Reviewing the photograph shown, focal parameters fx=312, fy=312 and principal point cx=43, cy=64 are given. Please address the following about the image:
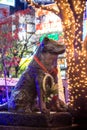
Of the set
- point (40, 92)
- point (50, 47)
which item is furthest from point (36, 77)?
point (50, 47)

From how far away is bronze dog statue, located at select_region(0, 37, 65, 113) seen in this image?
5434 millimetres

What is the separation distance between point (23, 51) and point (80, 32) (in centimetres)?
1378

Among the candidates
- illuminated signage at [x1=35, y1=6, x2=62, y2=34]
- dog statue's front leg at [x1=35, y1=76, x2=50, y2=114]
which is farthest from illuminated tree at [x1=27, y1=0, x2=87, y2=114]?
illuminated signage at [x1=35, y1=6, x2=62, y2=34]

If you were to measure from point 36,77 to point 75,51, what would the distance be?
1.95m

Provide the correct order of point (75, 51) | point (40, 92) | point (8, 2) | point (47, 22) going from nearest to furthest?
1. point (40, 92)
2. point (75, 51)
3. point (47, 22)
4. point (8, 2)

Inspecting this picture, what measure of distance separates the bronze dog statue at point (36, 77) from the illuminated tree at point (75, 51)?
4.72 ft

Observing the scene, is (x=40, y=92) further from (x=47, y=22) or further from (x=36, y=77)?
(x=47, y=22)

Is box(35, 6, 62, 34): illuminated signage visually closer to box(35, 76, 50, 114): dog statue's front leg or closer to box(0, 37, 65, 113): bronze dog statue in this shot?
box(0, 37, 65, 113): bronze dog statue

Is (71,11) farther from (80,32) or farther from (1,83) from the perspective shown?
(1,83)

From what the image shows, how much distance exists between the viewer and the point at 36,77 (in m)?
5.46

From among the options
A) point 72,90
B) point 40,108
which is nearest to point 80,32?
point 72,90

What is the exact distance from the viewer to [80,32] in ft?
23.5

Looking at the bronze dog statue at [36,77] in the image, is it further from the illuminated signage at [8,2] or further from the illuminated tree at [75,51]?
the illuminated signage at [8,2]

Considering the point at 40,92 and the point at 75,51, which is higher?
the point at 75,51
